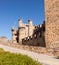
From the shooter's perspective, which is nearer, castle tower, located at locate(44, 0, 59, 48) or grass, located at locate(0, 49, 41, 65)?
grass, located at locate(0, 49, 41, 65)

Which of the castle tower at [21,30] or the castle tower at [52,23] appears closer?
the castle tower at [52,23]

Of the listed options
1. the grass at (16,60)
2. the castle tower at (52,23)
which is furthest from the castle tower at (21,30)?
the grass at (16,60)

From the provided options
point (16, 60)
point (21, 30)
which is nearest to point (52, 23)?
point (16, 60)

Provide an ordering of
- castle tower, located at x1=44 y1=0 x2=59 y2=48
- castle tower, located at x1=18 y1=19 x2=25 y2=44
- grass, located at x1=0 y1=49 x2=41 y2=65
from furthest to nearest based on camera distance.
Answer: castle tower, located at x1=18 y1=19 x2=25 y2=44 → castle tower, located at x1=44 y1=0 x2=59 y2=48 → grass, located at x1=0 y1=49 x2=41 y2=65

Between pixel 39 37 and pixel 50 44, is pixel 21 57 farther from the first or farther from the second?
pixel 39 37

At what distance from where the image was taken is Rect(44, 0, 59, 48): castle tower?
26.6m

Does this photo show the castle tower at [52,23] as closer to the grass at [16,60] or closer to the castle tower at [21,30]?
the grass at [16,60]

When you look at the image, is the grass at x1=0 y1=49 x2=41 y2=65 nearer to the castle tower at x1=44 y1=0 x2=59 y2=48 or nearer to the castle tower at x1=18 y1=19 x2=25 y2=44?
the castle tower at x1=44 y1=0 x2=59 y2=48

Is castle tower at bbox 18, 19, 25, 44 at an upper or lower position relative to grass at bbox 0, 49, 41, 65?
upper

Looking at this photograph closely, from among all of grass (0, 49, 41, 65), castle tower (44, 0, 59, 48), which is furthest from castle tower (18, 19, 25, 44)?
grass (0, 49, 41, 65)

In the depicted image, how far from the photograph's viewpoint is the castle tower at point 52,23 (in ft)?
87.4

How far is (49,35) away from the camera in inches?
1070

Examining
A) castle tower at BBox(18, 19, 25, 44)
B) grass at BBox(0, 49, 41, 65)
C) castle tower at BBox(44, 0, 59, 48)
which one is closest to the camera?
grass at BBox(0, 49, 41, 65)

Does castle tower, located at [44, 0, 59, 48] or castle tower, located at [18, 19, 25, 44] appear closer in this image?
castle tower, located at [44, 0, 59, 48]
